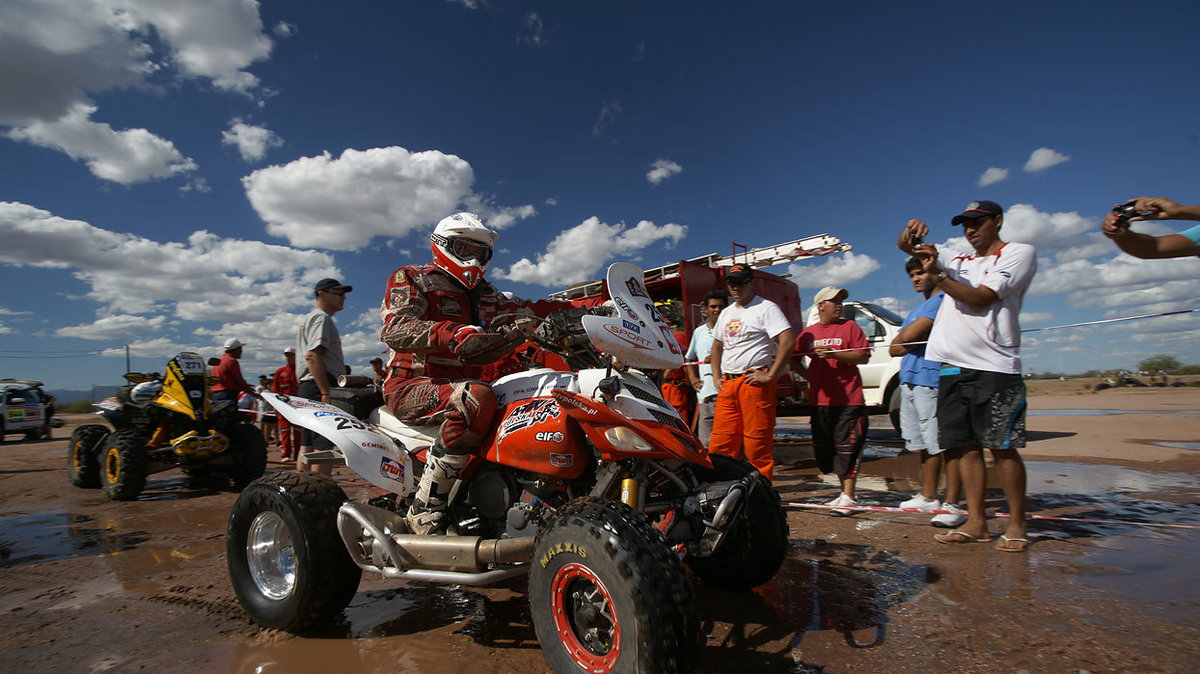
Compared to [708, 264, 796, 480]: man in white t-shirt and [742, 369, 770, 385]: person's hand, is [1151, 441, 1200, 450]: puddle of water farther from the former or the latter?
[742, 369, 770, 385]: person's hand

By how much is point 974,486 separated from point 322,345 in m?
5.15

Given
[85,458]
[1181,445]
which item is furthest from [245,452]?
[1181,445]

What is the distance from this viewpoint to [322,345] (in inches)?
202

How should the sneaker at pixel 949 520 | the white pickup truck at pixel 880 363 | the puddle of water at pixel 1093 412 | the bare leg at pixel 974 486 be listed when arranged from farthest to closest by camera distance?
1. the puddle of water at pixel 1093 412
2. the white pickup truck at pixel 880 363
3. the sneaker at pixel 949 520
4. the bare leg at pixel 974 486

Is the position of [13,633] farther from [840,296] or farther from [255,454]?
[840,296]

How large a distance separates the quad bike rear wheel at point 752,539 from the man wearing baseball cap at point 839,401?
2.13 meters

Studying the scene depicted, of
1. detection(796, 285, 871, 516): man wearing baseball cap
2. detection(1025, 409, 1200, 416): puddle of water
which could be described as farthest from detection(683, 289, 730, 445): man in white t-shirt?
detection(1025, 409, 1200, 416): puddle of water

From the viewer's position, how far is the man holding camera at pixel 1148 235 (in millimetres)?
2717

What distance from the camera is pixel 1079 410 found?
14.1 meters

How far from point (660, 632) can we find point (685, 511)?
0.77 meters

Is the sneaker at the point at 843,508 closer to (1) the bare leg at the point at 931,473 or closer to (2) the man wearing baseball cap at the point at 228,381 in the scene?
(1) the bare leg at the point at 931,473

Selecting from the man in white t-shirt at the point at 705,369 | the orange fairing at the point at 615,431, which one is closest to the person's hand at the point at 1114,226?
the orange fairing at the point at 615,431

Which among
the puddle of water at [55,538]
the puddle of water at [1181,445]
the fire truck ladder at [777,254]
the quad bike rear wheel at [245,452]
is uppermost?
the fire truck ladder at [777,254]

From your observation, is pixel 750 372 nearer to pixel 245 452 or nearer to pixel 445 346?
pixel 445 346
